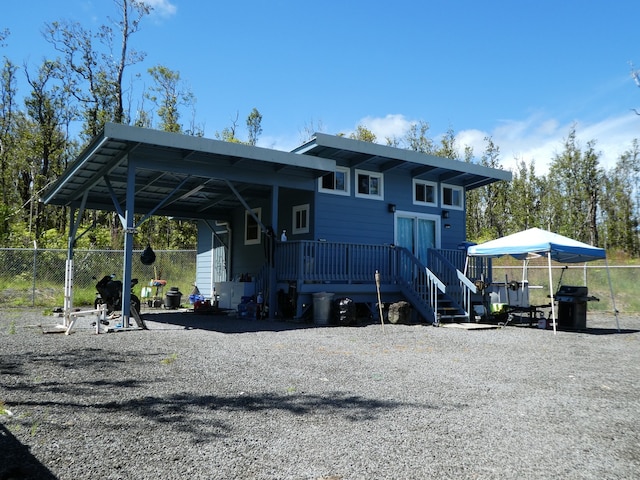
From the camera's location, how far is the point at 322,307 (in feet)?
36.9

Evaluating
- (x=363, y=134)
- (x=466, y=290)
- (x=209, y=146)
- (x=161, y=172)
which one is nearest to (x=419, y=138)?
(x=363, y=134)

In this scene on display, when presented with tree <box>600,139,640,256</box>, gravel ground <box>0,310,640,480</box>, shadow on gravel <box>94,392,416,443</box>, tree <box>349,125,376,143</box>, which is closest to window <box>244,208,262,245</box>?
gravel ground <box>0,310,640,480</box>

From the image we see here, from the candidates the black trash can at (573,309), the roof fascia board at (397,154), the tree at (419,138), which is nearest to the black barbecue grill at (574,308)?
the black trash can at (573,309)

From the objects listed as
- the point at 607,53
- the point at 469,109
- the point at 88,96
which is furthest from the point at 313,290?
the point at 88,96

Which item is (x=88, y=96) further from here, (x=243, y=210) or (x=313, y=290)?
(x=313, y=290)

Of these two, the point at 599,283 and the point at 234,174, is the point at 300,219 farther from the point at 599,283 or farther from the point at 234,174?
the point at 599,283

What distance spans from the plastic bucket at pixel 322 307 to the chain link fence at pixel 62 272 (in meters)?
7.88

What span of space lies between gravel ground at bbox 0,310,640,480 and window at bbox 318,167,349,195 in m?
5.79

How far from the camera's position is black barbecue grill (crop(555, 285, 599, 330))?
36.8ft

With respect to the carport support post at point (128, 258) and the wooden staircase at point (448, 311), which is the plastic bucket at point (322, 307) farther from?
the carport support post at point (128, 258)

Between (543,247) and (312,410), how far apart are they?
26.1ft

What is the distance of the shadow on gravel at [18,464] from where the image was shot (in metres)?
2.71

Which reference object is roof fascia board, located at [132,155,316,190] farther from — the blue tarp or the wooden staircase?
the blue tarp

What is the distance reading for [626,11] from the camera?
44.0 ft
